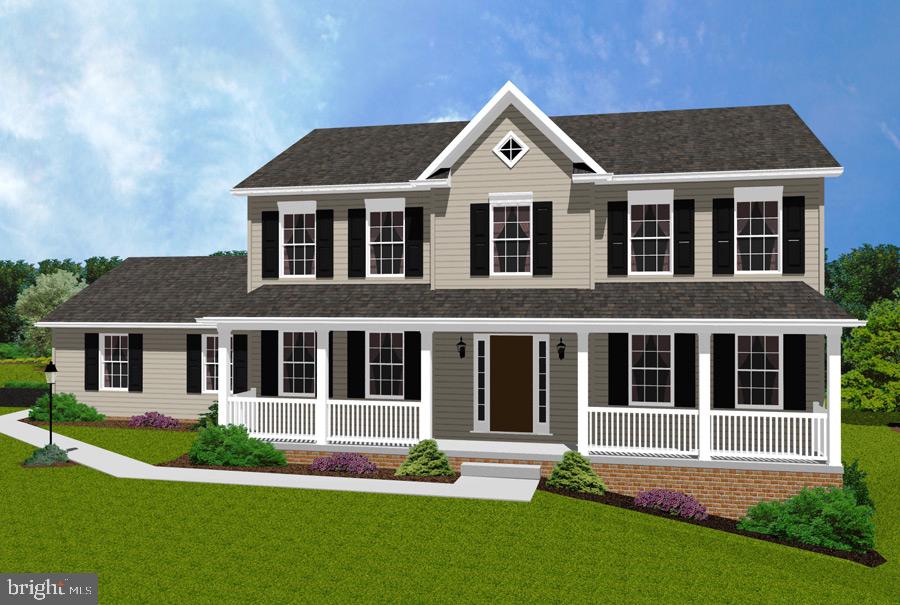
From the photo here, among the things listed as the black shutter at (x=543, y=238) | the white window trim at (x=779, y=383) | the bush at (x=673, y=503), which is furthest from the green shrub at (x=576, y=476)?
the black shutter at (x=543, y=238)

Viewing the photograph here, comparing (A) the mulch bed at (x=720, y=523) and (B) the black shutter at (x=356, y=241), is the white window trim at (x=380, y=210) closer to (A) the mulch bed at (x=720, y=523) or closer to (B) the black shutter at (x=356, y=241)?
(B) the black shutter at (x=356, y=241)

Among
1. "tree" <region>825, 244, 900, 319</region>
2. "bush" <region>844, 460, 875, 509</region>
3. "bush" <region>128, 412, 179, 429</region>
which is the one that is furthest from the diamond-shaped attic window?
"tree" <region>825, 244, 900, 319</region>

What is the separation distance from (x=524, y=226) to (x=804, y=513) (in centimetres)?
903

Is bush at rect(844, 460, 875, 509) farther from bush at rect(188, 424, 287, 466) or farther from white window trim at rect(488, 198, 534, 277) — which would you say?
bush at rect(188, 424, 287, 466)

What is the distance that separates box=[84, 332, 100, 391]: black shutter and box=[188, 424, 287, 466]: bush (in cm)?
1033

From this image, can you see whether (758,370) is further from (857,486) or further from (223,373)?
(223,373)

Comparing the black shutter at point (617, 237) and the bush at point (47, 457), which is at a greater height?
the black shutter at point (617, 237)

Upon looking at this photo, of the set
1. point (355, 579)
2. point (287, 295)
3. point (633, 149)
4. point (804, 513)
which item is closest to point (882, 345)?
point (633, 149)

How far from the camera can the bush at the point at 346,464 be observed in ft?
54.3

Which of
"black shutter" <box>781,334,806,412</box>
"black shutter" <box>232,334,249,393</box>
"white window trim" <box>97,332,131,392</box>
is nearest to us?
"black shutter" <box>781,334,806,412</box>

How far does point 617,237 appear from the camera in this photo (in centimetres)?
1825

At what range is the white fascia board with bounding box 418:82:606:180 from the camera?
17.4 metres

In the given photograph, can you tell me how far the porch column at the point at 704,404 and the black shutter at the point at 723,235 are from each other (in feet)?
9.87

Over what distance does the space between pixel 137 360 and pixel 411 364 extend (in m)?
11.8
